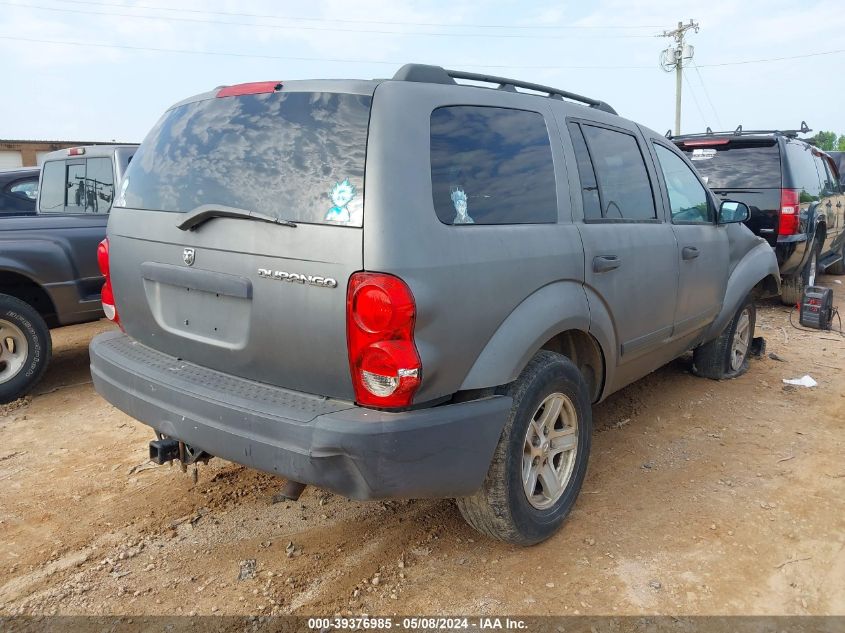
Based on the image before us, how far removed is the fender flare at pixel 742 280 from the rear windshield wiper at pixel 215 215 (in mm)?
3494

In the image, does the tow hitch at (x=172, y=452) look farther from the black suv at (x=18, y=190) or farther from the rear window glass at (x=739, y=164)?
the rear window glass at (x=739, y=164)

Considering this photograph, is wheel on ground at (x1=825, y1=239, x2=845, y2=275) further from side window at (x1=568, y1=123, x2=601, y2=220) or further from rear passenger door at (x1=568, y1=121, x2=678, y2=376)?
side window at (x1=568, y1=123, x2=601, y2=220)

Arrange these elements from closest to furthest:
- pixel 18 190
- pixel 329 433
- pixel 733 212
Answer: pixel 329 433, pixel 733 212, pixel 18 190

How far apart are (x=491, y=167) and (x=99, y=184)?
4470 mm

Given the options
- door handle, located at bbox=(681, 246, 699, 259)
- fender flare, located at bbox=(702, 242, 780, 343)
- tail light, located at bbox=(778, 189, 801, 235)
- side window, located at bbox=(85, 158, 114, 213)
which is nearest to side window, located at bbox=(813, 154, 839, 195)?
tail light, located at bbox=(778, 189, 801, 235)

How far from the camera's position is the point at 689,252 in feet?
13.0

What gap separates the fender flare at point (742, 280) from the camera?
4.70 metres

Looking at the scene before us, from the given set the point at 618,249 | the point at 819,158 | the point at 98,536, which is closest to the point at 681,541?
the point at 618,249

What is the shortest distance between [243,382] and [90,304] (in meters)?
3.31

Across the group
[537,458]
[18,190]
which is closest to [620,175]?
[537,458]

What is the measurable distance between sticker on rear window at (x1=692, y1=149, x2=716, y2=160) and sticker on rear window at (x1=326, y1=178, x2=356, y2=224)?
20.8 feet

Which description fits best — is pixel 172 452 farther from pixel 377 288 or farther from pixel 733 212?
pixel 733 212

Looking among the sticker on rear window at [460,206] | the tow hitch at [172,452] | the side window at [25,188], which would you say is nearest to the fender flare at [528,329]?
the sticker on rear window at [460,206]

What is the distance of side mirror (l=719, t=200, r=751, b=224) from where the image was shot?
4.46 metres
